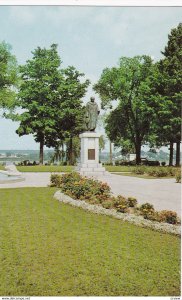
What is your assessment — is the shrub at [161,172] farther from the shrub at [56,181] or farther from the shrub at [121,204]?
the shrub at [121,204]

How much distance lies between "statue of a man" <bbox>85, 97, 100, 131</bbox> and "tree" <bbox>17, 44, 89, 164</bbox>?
12.9 meters

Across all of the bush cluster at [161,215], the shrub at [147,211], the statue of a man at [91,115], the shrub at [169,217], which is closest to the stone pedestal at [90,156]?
the statue of a man at [91,115]

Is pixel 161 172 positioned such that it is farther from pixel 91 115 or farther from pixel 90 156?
pixel 91 115

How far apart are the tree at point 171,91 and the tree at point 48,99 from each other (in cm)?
1004

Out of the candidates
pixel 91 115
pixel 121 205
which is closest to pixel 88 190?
pixel 121 205

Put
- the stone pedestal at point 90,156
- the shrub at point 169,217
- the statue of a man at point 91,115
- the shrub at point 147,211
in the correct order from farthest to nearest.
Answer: the statue of a man at point 91,115 → the stone pedestal at point 90,156 → the shrub at point 147,211 → the shrub at point 169,217

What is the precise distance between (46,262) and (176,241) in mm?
2779

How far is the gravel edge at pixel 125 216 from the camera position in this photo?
30.2ft

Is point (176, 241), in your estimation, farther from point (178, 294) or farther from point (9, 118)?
point (9, 118)

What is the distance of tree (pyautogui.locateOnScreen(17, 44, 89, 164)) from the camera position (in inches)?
1583

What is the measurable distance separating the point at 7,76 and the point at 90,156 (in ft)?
62.3
